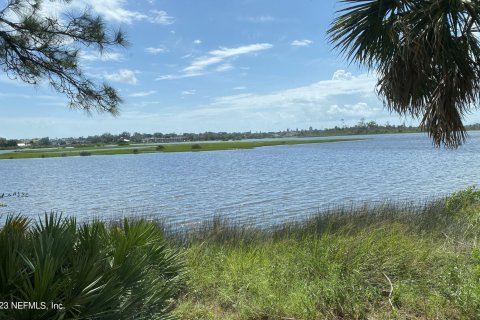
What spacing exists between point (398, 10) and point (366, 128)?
180927 millimetres

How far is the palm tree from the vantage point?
6652mm

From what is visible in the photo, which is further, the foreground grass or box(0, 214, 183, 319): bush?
the foreground grass

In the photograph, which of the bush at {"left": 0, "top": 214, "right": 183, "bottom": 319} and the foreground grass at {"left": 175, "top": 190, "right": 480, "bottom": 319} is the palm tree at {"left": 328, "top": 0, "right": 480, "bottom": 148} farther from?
the bush at {"left": 0, "top": 214, "right": 183, "bottom": 319}

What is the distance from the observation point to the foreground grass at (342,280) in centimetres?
482

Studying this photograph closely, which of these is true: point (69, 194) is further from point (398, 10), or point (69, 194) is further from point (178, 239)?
point (398, 10)

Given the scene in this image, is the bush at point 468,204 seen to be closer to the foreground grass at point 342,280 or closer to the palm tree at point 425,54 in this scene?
the foreground grass at point 342,280

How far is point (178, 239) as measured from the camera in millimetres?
10477

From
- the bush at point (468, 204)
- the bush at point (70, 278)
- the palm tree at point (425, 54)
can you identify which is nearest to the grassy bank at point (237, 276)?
the bush at point (70, 278)

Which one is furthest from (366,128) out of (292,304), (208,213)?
(292,304)

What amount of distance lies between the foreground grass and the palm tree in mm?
2051

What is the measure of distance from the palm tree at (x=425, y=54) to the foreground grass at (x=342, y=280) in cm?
205

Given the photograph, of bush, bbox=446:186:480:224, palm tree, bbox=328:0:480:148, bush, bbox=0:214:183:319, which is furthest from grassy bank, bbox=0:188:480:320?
palm tree, bbox=328:0:480:148

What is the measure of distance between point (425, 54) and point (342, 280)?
144 inches

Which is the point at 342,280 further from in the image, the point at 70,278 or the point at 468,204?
the point at 468,204
